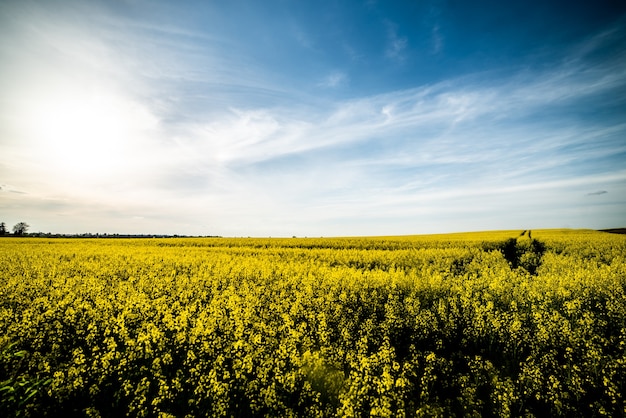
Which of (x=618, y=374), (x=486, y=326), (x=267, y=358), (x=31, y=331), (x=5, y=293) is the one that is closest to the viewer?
(x=267, y=358)

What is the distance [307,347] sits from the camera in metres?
5.93

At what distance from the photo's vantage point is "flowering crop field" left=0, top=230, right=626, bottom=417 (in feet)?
15.2

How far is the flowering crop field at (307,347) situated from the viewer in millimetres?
4633

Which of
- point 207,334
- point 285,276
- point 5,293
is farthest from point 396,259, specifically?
point 5,293

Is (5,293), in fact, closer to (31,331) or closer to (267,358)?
(31,331)

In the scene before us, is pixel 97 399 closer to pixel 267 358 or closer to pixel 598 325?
pixel 267 358

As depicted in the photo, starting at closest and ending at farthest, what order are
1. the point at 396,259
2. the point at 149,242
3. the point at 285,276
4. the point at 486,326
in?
the point at 486,326 < the point at 285,276 < the point at 396,259 < the point at 149,242

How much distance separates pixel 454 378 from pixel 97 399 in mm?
6574

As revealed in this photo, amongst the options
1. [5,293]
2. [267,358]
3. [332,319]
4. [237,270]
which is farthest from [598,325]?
[5,293]

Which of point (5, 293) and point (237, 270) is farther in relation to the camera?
point (237, 270)

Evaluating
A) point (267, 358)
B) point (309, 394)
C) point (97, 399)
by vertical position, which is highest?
point (267, 358)

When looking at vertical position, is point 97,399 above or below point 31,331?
below

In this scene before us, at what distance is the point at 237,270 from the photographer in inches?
530

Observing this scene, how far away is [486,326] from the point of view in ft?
24.6
